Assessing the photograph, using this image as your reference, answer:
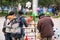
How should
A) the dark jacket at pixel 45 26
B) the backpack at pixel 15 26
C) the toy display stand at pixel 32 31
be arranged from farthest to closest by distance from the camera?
the toy display stand at pixel 32 31
the backpack at pixel 15 26
the dark jacket at pixel 45 26

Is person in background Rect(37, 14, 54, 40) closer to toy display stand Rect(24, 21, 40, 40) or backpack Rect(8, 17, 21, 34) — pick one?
backpack Rect(8, 17, 21, 34)

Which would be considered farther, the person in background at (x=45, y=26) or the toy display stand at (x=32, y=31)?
the toy display stand at (x=32, y=31)

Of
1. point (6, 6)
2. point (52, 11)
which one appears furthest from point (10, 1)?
point (52, 11)

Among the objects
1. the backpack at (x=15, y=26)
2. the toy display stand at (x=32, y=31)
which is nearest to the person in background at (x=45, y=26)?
the backpack at (x=15, y=26)

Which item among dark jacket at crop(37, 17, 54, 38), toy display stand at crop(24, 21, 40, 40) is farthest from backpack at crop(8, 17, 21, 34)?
toy display stand at crop(24, 21, 40, 40)

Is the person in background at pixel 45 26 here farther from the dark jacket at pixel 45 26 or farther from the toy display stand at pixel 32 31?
the toy display stand at pixel 32 31

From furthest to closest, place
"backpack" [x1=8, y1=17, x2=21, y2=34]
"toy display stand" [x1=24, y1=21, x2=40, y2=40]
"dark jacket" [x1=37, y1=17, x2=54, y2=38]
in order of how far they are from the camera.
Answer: "toy display stand" [x1=24, y1=21, x2=40, y2=40]
"backpack" [x1=8, y1=17, x2=21, y2=34]
"dark jacket" [x1=37, y1=17, x2=54, y2=38]

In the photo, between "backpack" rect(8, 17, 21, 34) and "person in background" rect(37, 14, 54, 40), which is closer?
"person in background" rect(37, 14, 54, 40)

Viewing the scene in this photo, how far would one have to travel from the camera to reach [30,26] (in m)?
12.2

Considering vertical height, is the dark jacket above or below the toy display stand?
above

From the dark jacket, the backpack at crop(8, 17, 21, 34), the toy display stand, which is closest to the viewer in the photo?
the dark jacket

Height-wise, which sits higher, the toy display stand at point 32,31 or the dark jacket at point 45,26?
the dark jacket at point 45,26

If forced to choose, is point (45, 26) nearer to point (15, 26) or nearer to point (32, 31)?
point (15, 26)

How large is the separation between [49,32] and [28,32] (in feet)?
7.75
